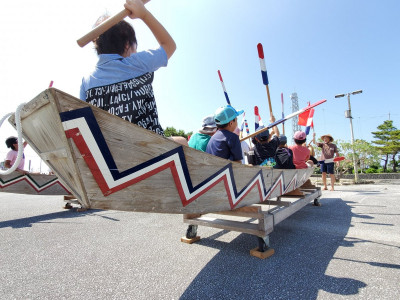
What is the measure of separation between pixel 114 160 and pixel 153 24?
0.94 meters

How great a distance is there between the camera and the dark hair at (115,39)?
1.48 m

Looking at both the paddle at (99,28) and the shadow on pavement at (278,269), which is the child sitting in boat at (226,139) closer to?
the shadow on pavement at (278,269)

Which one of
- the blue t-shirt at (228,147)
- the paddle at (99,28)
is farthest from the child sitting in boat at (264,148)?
the paddle at (99,28)

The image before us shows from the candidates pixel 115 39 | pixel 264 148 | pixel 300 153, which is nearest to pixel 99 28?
pixel 115 39

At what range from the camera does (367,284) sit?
145 cm

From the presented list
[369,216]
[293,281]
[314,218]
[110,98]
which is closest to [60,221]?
[110,98]

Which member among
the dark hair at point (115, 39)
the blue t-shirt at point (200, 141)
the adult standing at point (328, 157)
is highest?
the dark hair at point (115, 39)

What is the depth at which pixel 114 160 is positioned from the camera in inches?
44.9

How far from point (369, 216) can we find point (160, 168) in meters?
3.75

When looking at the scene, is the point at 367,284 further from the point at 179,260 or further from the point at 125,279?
the point at 125,279

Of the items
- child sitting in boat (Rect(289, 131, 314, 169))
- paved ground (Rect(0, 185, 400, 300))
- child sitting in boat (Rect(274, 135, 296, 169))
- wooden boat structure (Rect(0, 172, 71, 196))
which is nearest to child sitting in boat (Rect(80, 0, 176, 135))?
paved ground (Rect(0, 185, 400, 300))

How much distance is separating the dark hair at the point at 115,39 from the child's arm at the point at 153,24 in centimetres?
17

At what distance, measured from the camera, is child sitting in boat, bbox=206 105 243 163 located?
6.69 ft

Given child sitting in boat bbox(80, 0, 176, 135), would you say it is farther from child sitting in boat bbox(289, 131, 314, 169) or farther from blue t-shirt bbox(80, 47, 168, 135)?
child sitting in boat bbox(289, 131, 314, 169)
